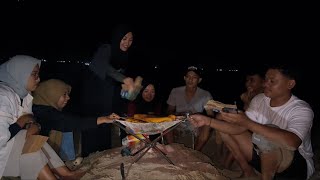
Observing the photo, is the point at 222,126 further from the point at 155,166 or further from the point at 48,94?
the point at 48,94

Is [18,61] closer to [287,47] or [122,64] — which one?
[122,64]

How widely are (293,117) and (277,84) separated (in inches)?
15.7

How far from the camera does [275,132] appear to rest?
264 centimetres

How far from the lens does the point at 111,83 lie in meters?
4.13

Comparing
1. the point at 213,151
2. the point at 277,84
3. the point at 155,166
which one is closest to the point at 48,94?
the point at 155,166

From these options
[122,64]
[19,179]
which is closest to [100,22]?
[122,64]

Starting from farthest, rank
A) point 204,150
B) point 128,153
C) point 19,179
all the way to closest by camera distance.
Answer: point 204,150 < point 128,153 < point 19,179

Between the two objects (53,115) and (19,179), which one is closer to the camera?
(19,179)

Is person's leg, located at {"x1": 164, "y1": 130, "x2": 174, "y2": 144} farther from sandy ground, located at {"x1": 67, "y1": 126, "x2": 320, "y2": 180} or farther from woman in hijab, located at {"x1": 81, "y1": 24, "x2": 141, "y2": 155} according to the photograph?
woman in hijab, located at {"x1": 81, "y1": 24, "x2": 141, "y2": 155}

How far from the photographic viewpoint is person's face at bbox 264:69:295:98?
122 inches

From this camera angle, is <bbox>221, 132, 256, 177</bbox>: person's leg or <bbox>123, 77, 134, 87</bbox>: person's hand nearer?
<bbox>221, 132, 256, 177</bbox>: person's leg

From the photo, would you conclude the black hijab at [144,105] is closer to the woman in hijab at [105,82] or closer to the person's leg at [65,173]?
the woman in hijab at [105,82]

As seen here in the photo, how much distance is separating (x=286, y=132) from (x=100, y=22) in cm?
2289

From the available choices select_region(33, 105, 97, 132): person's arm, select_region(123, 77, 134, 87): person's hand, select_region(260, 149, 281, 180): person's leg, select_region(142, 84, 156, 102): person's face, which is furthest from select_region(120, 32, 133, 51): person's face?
select_region(260, 149, 281, 180): person's leg
